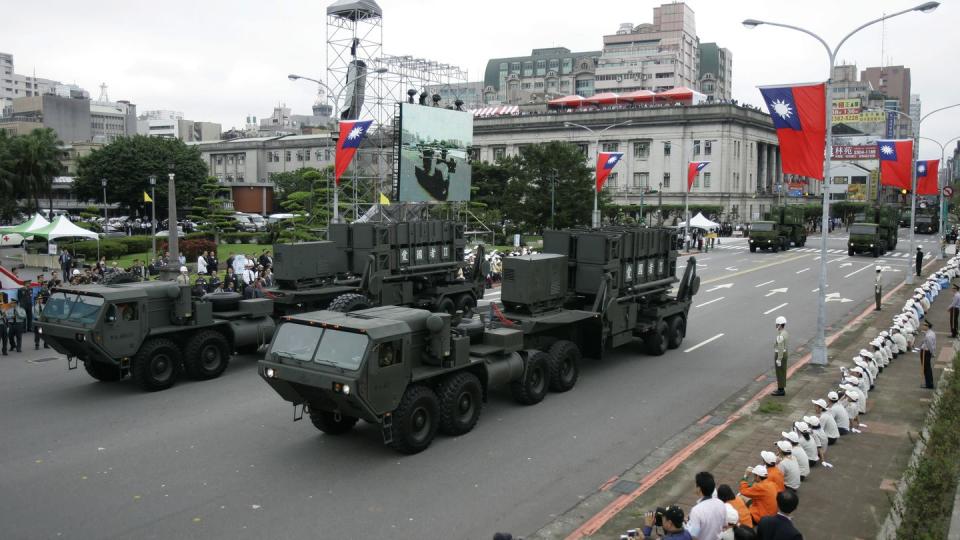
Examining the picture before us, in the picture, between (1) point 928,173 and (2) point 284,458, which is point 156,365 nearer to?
(2) point 284,458

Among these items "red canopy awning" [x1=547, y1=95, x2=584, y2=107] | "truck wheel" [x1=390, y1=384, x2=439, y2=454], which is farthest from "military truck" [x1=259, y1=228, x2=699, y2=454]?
"red canopy awning" [x1=547, y1=95, x2=584, y2=107]

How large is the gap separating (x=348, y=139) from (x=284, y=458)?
2122cm

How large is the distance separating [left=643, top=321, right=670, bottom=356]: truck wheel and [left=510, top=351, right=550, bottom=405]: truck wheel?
4.75 metres

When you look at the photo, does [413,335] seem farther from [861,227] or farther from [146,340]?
[861,227]

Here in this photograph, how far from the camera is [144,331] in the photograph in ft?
48.3

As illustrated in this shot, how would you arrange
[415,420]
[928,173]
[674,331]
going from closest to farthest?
[415,420], [674,331], [928,173]

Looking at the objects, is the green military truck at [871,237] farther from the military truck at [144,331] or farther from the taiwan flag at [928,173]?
the military truck at [144,331]

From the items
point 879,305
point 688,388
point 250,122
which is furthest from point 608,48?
point 688,388

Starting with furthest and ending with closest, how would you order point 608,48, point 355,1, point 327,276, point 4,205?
point 608,48
point 4,205
point 355,1
point 327,276

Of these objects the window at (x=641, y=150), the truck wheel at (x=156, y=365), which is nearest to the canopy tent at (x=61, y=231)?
the truck wheel at (x=156, y=365)

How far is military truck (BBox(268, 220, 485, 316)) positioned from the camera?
19.4m

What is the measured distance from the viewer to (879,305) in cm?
2623

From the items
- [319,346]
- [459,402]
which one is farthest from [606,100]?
[319,346]

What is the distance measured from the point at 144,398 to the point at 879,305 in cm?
2370
